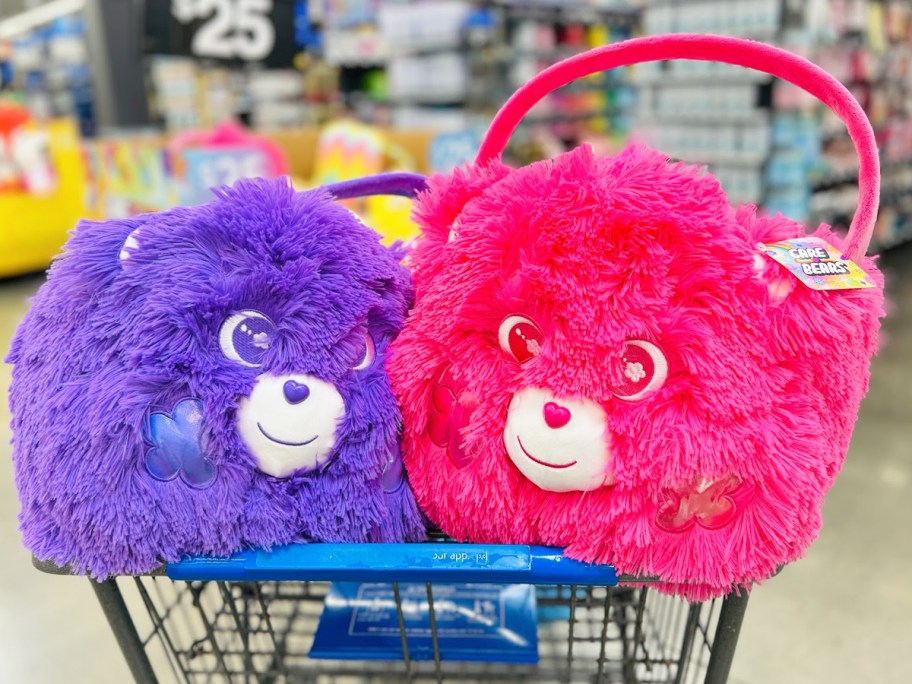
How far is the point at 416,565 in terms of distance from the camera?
50 cm

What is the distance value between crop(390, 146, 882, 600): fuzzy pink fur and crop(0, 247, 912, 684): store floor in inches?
33.0

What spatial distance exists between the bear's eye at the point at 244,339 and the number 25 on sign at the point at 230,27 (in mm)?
2526

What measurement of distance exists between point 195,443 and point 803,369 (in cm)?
44

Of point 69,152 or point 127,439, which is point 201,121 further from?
point 127,439

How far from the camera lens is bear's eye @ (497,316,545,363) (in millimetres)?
512

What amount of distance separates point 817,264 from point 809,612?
1088 millimetres

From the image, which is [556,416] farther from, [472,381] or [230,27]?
[230,27]

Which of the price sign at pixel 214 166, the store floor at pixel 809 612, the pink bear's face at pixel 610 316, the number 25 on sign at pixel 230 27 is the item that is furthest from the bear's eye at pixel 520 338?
the number 25 on sign at pixel 230 27

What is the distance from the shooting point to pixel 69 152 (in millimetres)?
3773

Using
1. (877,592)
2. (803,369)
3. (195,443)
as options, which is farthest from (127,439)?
(877,592)

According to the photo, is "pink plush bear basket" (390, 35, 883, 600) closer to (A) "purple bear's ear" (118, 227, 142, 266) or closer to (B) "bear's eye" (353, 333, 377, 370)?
(B) "bear's eye" (353, 333, 377, 370)

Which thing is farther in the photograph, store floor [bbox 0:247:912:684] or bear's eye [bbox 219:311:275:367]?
store floor [bbox 0:247:912:684]

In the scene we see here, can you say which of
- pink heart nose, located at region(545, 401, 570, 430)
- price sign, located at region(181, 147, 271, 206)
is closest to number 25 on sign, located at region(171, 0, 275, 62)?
price sign, located at region(181, 147, 271, 206)

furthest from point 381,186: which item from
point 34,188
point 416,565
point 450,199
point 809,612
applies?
point 34,188
